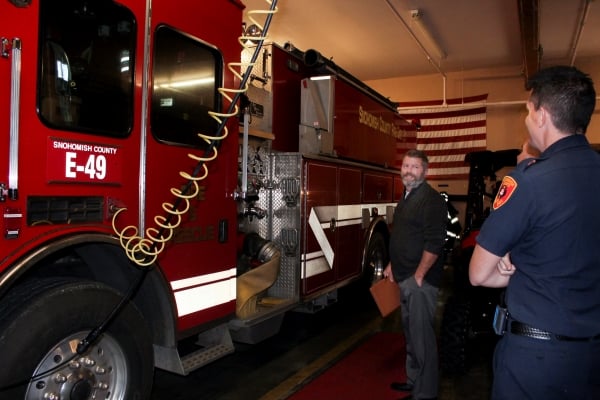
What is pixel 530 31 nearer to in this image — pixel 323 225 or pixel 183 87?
pixel 323 225

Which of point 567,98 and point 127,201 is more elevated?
point 567,98

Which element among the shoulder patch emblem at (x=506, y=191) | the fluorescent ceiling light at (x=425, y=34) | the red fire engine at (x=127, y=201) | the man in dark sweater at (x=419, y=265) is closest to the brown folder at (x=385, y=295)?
the man in dark sweater at (x=419, y=265)

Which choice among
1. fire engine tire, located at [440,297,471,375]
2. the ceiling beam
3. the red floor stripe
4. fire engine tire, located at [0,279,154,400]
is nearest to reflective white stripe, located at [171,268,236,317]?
fire engine tire, located at [0,279,154,400]

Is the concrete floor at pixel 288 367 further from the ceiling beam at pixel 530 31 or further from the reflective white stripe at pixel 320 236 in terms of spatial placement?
the ceiling beam at pixel 530 31

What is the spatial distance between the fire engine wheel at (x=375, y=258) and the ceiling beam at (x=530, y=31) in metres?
3.99

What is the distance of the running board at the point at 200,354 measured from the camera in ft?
10.2

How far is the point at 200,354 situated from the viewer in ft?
11.1

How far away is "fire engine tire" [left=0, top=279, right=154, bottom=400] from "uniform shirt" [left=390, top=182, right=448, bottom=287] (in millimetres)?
1929

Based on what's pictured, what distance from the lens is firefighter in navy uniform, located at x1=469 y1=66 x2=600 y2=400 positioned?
67.9 inches

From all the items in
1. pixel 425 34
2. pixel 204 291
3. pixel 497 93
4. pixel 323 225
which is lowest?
pixel 204 291

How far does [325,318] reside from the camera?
6.36 metres

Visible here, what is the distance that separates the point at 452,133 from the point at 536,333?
11.1m

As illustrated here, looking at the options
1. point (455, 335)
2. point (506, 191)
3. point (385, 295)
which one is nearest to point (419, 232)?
point (385, 295)

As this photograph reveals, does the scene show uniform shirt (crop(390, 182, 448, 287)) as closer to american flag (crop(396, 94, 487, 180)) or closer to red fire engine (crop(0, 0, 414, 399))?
red fire engine (crop(0, 0, 414, 399))
